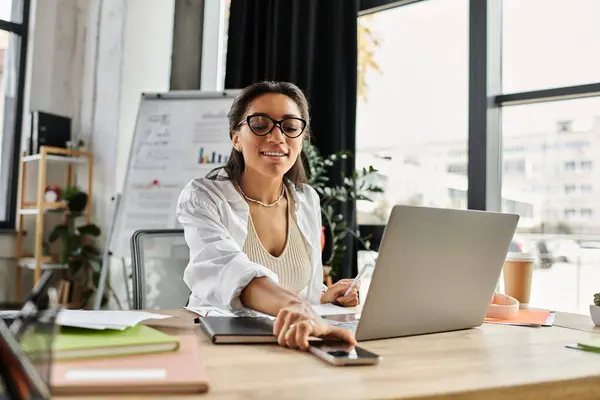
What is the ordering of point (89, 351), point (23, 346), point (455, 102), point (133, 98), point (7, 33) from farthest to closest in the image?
Answer: 1. point (7, 33)
2. point (133, 98)
3. point (455, 102)
4. point (89, 351)
5. point (23, 346)

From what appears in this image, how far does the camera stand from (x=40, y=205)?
393cm

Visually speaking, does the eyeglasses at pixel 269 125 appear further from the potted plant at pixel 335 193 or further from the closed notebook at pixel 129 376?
the potted plant at pixel 335 193

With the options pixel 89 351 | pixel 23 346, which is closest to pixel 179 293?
pixel 89 351

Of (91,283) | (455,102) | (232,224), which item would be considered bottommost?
(91,283)

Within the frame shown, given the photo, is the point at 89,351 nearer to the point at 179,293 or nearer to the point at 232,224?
the point at 232,224

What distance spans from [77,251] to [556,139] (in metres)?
2.96

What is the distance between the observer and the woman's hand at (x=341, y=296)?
1.61 m

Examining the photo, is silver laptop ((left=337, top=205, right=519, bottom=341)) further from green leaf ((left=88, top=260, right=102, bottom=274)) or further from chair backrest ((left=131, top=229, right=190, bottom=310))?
green leaf ((left=88, top=260, right=102, bottom=274))

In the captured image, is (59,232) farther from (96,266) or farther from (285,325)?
(285,325)

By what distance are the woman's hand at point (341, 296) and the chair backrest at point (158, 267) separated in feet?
1.82

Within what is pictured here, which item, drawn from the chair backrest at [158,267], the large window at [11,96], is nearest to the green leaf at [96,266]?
the large window at [11,96]

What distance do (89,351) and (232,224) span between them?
92 centimetres

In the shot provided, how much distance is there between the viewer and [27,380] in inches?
17.9

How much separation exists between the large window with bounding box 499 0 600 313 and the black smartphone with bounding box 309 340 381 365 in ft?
5.98
